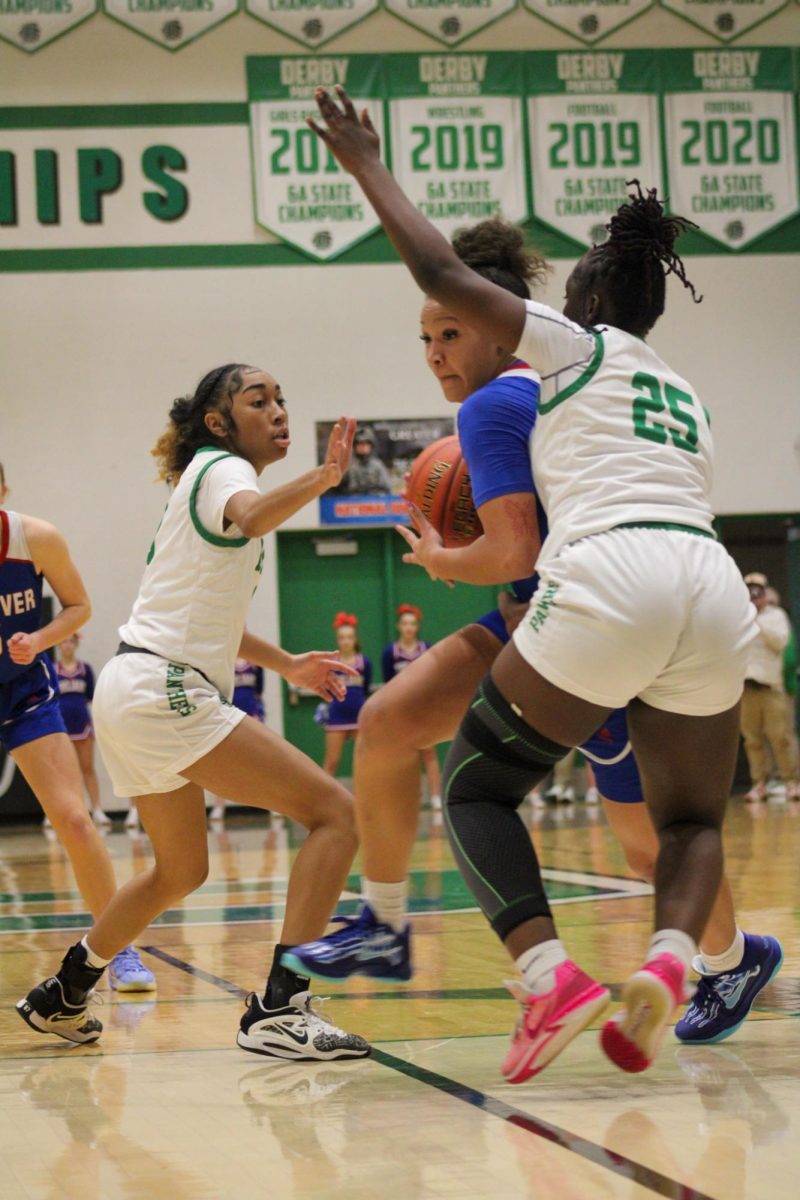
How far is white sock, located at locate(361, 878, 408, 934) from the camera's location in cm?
356

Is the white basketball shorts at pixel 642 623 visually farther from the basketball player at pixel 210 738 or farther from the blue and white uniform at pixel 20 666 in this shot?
the blue and white uniform at pixel 20 666

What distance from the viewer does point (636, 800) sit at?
3.74 metres

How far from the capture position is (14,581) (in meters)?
5.10

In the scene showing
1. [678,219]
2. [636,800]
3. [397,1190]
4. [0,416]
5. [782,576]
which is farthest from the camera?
[782,576]

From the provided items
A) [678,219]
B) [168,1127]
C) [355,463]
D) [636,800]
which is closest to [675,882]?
[636,800]

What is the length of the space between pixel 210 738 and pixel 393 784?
1.82ft

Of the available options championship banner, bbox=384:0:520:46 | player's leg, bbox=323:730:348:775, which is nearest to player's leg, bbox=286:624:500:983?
player's leg, bbox=323:730:348:775

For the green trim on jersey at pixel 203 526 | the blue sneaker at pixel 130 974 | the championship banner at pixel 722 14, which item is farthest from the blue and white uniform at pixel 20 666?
the championship banner at pixel 722 14

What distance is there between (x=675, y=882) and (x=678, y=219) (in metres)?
1.46

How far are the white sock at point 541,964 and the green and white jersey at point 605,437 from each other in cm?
79

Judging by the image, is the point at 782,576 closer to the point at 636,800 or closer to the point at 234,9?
the point at 234,9

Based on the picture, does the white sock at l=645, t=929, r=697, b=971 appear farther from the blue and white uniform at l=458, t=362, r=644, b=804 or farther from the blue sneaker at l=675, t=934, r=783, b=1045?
the blue sneaker at l=675, t=934, r=783, b=1045

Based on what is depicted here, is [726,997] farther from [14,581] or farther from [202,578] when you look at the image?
[14,581]

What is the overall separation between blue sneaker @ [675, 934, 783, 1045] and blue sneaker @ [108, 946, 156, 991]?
1910 millimetres
